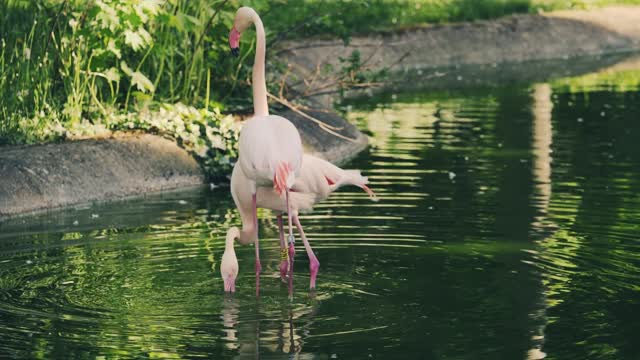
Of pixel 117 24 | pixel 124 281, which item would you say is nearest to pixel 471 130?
pixel 117 24

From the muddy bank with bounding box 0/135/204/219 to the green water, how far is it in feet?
0.89

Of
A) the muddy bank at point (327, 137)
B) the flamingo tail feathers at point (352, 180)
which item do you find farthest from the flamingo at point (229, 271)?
the muddy bank at point (327, 137)

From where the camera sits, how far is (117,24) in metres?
12.2

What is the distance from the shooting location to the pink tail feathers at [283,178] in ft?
25.2

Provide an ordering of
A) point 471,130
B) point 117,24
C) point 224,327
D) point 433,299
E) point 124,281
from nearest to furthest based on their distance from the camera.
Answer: point 224,327 < point 433,299 < point 124,281 < point 117,24 < point 471,130

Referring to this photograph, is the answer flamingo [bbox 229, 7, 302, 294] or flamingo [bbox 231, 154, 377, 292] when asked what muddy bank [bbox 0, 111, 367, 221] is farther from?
flamingo [bbox 229, 7, 302, 294]

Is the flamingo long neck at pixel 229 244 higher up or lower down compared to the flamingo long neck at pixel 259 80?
lower down

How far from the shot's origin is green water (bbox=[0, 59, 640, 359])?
6938 mm

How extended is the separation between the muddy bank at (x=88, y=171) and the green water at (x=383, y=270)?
0.89 feet

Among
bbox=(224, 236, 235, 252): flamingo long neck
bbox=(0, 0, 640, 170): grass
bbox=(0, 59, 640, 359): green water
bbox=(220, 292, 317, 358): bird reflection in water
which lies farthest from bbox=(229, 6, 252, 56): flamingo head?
bbox=(0, 0, 640, 170): grass

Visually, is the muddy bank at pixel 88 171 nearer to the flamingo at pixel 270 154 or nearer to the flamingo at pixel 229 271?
the flamingo at pixel 229 271

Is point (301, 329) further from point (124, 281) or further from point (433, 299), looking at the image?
point (124, 281)

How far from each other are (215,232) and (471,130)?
6041 millimetres

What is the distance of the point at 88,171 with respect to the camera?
11.9 m
